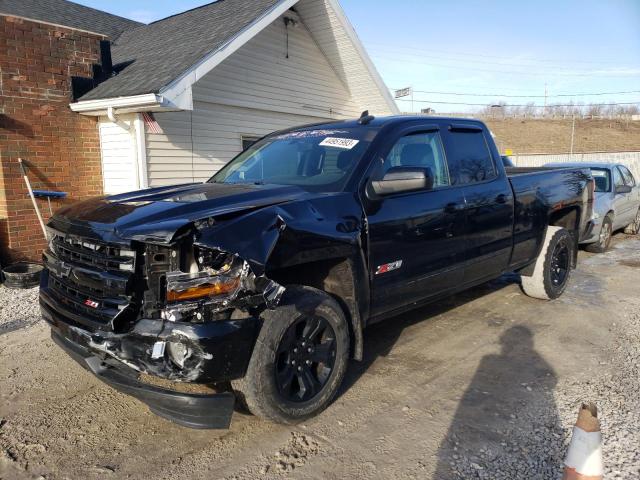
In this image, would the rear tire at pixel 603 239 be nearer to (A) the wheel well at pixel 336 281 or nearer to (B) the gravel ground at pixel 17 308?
(A) the wheel well at pixel 336 281

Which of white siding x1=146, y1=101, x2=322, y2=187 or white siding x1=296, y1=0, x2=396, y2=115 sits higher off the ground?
white siding x1=296, y1=0, x2=396, y2=115

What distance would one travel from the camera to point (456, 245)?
4.18 m

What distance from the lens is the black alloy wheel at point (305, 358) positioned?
3.01m

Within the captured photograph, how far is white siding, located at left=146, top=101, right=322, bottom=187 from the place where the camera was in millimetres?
8641

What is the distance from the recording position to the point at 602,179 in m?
9.72

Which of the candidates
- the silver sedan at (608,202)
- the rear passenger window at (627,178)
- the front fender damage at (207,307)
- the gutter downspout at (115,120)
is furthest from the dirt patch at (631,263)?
the gutter downspout at (115,120)

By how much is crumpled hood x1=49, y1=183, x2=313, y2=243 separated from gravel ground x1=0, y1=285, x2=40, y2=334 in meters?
2.40

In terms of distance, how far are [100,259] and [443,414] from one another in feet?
8.02

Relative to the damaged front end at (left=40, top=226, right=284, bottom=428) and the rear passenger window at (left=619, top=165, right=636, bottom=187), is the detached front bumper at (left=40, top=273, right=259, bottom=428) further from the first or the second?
the rear passenger window at (left=619, top=165, right=636, bottom=187)

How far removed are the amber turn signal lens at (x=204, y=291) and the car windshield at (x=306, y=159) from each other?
1.13m

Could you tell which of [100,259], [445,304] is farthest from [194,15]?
[100,259]

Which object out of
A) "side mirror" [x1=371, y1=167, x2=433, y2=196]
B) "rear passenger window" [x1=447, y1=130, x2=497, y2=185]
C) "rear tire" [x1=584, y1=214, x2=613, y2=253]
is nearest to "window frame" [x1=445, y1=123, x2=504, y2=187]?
"rear passenger window" [x1=447, y1=130, x2=497, y2=185]

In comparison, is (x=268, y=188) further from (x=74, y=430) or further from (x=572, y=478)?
(x=572, y=478)

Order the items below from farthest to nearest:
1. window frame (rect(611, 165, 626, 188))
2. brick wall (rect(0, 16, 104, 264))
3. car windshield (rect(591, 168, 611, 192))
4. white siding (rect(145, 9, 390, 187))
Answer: window frame (rect(611, 165, 626, 188)), car windshield (rect(591, 168, 611, 192)), white siding (rect(145, 9, 390, 187)), brick wall (rect(0, 16, 104, 264))
